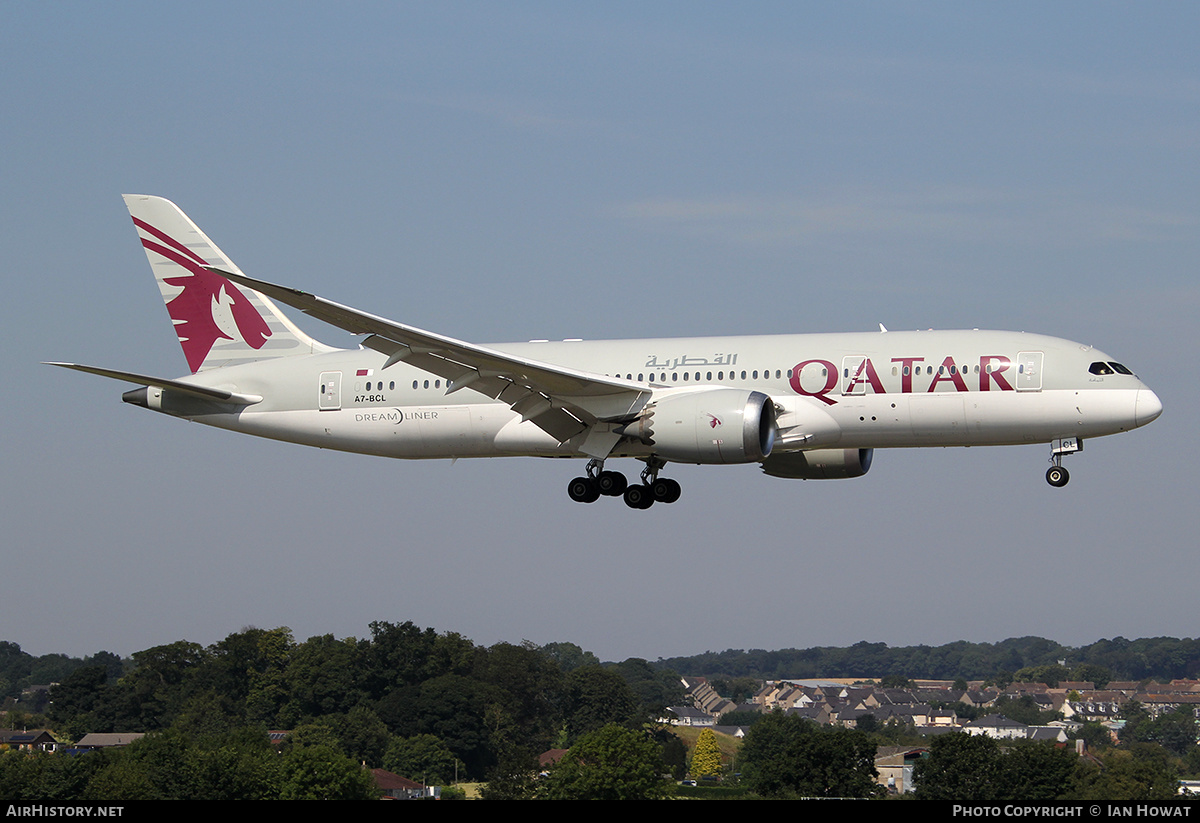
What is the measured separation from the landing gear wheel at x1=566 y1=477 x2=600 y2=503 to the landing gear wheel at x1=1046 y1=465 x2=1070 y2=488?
42.6 ft

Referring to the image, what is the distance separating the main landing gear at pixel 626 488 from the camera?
144 feet

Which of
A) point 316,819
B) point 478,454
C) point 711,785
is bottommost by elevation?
point 711,785

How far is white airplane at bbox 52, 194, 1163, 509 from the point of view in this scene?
38.8m

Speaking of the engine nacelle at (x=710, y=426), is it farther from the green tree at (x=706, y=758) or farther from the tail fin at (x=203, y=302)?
the green tree at (x=706, y=758)

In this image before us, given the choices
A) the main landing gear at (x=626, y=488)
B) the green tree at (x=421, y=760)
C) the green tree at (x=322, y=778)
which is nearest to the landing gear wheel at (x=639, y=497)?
the main landing gear at (x=626, y=488)

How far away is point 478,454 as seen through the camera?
44.1m

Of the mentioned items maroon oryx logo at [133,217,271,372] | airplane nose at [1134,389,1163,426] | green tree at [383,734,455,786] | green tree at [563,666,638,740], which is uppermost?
maroon oryx logo at [133,217,271,372]

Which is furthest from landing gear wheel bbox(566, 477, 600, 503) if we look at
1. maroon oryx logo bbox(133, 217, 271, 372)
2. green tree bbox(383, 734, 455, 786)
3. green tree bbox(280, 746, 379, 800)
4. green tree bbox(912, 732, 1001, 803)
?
green tree bbox(383, 734, 455, 786)

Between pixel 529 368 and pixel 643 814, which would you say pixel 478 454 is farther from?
pixel 643 814

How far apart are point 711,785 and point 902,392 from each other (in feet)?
230

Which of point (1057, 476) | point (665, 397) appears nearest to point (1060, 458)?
point (1057, 476)

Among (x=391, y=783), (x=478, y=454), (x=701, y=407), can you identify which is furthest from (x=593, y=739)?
(x=701, y=407)

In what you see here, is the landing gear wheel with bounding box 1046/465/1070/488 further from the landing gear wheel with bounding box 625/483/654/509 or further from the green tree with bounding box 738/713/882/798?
the green tree with bounding box 738/713/882/798

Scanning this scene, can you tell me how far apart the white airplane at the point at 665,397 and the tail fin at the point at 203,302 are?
742mm
